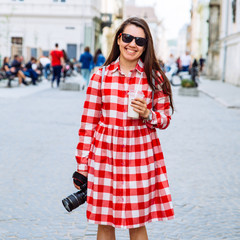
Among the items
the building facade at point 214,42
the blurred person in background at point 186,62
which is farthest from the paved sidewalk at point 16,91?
the building facade at point 214,42

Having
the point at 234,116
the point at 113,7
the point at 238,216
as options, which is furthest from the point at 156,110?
the point at 113,7

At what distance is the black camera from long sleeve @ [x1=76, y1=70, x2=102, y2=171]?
5 cm

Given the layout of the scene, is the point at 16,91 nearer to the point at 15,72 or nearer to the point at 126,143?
the point at 15,72

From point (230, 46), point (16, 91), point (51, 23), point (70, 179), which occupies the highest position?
point (51, 23)

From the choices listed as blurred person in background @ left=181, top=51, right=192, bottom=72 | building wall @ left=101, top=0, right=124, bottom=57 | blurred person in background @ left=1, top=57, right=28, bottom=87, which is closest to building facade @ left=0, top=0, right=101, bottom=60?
building wall @ left=101, top=0, right=124, bottom=57

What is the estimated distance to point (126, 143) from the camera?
2826 millimetres

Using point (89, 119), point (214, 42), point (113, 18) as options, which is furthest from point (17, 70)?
point (113, 18)

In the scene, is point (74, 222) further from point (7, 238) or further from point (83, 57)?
point (83, 57)

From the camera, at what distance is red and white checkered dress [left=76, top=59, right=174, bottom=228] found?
2828 millimetres

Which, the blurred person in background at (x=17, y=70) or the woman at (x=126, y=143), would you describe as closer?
the woman at (x=126, y=143)

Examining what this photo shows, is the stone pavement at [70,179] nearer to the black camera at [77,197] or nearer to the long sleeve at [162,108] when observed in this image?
the black camera at [77,197]

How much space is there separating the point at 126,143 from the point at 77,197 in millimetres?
420

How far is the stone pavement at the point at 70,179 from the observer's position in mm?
4180

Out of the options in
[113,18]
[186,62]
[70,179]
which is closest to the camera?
[70,179]
